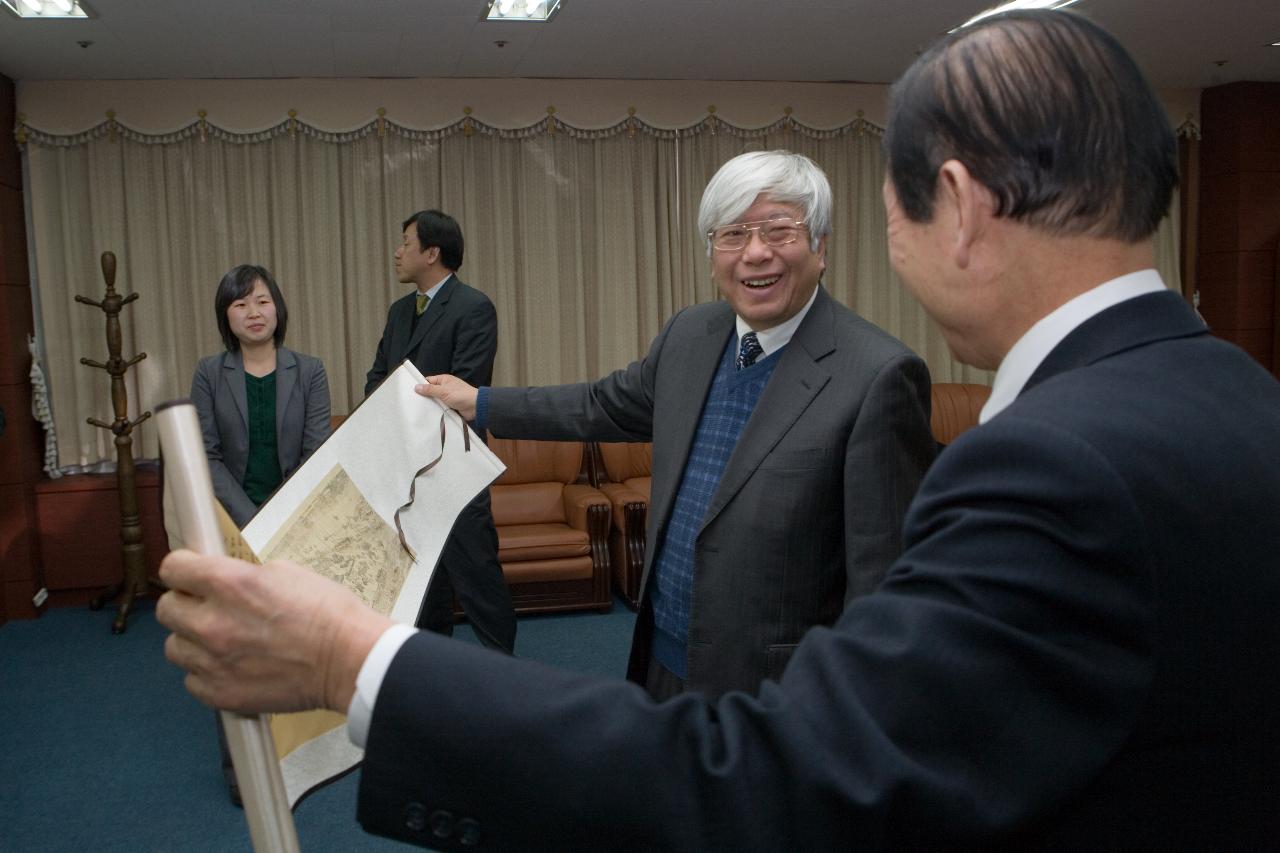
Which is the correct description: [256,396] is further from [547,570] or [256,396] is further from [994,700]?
[994,700]

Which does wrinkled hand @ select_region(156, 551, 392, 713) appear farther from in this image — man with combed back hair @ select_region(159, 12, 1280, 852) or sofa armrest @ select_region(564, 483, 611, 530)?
sofa armrest @ select_region(564, 483, 611, 530)

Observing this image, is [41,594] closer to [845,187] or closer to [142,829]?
[142,829]

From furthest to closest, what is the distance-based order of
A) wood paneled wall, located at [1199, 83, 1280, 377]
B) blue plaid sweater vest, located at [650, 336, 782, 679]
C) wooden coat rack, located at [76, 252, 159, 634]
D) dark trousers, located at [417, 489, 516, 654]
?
wood paneled wall, located at [1199, 83, 1280, 377] → wooden coat rack, located at [76, 252, 159, 634] → dark trousers, located at [417, 489, 516, 654] → blue plaid sweater vest, located at [650, 336, 782, 679]

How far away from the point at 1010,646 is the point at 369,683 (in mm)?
451

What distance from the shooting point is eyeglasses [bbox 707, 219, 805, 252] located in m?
1.88

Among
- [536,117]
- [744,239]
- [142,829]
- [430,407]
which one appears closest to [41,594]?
[142,829]

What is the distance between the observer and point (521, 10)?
481 centimetres

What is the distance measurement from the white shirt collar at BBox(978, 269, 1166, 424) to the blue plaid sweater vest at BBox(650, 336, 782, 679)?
98 centimetres

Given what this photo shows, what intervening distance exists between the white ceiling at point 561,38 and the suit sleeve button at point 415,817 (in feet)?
14.6

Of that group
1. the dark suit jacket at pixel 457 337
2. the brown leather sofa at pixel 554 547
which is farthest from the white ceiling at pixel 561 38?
the brown leather sofa at pixel 554 547

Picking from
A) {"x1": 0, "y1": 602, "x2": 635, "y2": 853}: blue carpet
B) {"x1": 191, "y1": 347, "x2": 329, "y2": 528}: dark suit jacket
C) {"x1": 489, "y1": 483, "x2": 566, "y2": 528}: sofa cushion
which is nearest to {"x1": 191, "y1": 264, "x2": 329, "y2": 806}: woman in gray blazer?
{"x1": 191, "y1": 347, "x2": 329, "y2": 528}: dark suit jacket

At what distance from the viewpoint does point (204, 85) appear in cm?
574

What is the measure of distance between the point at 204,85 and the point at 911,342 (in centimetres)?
460

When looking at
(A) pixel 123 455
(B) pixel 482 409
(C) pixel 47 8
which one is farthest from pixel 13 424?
(B) pixel 482 409
